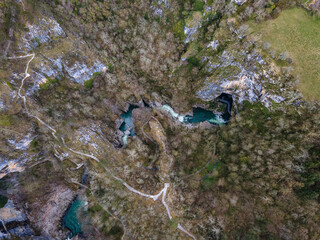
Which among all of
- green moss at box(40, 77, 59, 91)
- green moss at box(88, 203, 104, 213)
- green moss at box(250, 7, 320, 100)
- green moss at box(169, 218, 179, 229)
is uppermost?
green moss at box(250, 7, 320, 100)

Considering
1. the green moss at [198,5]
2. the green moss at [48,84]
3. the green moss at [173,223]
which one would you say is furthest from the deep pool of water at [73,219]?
the green moss at [198,5]

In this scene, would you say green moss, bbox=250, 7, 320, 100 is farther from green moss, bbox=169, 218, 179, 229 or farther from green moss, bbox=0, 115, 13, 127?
green moss, bbox=0, 115, 13, 127

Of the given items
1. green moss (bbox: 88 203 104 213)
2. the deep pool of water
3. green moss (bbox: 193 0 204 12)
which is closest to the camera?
green moss (bbox: 193 0 204 12)

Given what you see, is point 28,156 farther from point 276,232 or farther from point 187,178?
point 276,232

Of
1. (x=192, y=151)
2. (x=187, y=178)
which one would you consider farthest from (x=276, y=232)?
(x=192, y=151)

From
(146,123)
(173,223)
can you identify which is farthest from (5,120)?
(173,223)

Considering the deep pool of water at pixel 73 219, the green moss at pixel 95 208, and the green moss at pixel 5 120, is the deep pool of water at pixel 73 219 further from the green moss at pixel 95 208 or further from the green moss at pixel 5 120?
the green moss at pixel 5 120

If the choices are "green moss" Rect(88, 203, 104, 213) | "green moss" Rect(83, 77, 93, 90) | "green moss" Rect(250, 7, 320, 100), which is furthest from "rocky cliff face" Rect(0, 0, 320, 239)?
"green moss" Rect(250, 7, 320, 100)

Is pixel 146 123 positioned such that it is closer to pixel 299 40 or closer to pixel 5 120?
pixel 5 120
